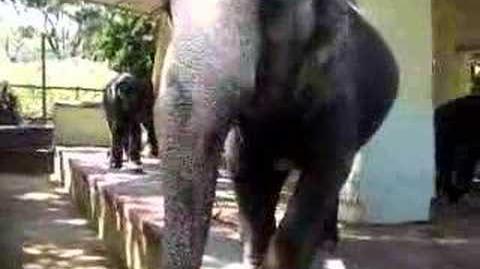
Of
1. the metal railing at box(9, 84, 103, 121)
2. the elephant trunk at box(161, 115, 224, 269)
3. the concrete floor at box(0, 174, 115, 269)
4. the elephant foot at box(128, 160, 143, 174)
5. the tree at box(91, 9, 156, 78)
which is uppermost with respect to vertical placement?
the tree at box(91, 9, 156, 78)

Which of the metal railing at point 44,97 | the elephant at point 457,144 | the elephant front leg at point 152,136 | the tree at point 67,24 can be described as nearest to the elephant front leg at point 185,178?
the elephant front leg at point 152,136

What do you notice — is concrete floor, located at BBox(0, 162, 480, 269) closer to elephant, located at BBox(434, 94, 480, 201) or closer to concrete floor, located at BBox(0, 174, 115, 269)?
concrete floor, located at BBox(0, 174, 115, 269)

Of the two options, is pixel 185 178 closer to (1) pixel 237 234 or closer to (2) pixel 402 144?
(1) pixel 237 234

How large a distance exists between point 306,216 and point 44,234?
22.7 ft

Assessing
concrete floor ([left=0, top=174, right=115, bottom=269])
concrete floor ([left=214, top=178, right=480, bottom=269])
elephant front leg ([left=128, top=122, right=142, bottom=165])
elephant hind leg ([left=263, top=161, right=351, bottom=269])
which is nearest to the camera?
elephant hind leg ([left=263, top=161, right=351, bottom=269])

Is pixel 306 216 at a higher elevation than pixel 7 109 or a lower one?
lower

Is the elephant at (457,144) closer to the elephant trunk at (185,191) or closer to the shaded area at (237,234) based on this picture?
the shaded area at (237,234)

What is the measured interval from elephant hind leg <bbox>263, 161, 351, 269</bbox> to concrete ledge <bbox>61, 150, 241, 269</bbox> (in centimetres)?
30

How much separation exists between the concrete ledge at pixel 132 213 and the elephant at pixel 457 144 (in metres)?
2.62

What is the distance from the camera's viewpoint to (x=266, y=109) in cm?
216

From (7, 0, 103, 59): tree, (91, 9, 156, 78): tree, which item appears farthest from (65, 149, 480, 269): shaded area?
(7, 0, 103, 59): tree

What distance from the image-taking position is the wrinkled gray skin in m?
1.84

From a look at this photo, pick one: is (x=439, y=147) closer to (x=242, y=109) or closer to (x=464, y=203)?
(x=464, y=203)

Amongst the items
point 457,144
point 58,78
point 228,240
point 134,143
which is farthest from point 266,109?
point 58,78
